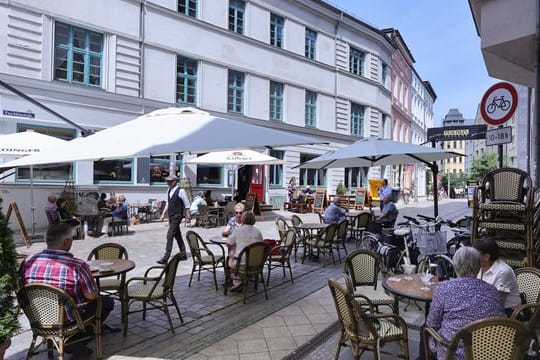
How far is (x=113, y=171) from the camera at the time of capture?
A: 1398cm

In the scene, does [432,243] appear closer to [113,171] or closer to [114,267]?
[114,267]

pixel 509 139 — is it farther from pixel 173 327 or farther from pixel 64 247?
pixel 64 247

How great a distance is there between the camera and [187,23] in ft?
52.2

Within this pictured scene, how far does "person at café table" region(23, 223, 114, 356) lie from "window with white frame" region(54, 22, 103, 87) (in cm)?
1093

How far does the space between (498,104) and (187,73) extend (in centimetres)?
1298

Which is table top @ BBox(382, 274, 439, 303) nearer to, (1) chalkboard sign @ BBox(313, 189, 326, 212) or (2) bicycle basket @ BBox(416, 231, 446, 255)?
(2) bicycle basket @ BBox(416, 231, 446, 255)

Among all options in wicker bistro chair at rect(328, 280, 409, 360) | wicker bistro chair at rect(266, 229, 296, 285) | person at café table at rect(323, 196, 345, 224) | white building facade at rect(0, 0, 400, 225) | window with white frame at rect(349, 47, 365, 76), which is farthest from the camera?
window with white frame at rect(349, 47, 365, 76)

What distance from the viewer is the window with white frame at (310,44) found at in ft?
71.1

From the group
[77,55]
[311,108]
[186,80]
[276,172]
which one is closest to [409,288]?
[77,55]

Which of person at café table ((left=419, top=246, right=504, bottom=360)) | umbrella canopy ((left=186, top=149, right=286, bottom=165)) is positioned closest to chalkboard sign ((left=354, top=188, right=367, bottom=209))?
umbrella canopy ((left=186, top=149, right=286, bottom=165))

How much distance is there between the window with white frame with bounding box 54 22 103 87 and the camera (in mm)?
12633

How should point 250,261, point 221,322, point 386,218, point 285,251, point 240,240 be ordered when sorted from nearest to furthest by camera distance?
point 221,322, point 250,261, point 240,240, point 285,251, point 386,218

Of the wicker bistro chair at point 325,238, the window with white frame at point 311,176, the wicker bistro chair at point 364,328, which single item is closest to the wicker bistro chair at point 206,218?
the wicker bistro chair at point 325,238

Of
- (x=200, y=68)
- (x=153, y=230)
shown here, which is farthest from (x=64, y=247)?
(x=200, y=68)
